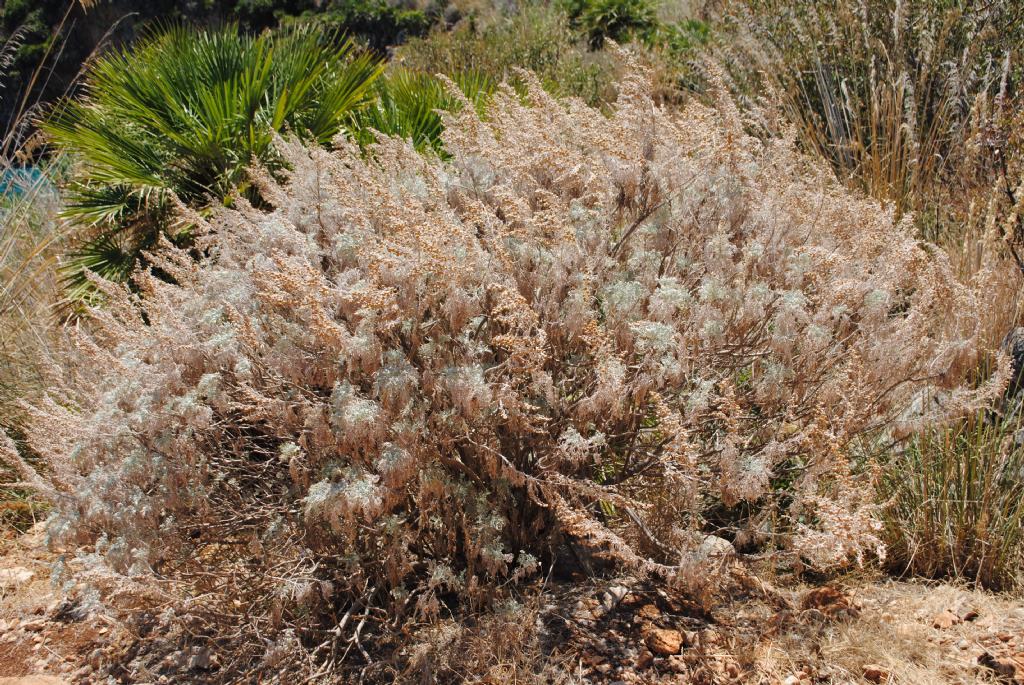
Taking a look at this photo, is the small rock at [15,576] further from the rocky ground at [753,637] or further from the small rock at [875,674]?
the small rock at [875,674]

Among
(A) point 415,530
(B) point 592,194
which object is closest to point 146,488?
(A) point 415,530

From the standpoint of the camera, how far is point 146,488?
2.78 meters

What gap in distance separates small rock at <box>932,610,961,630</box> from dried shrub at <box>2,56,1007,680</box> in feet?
1.76

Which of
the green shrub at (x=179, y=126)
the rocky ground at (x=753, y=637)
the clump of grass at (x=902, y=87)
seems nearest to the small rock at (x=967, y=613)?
the rocky ground at (x=753, y=637)

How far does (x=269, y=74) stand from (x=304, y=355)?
13.4 ft

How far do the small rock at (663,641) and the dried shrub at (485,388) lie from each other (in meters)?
0.24

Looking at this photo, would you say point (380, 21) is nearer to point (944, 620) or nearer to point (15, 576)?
point (15, 576)

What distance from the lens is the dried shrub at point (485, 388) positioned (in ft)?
8.46

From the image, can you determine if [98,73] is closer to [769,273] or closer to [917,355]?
[769,273]

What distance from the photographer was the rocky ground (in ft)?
9.14

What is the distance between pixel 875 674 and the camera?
9.03 feet

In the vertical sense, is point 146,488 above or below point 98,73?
below

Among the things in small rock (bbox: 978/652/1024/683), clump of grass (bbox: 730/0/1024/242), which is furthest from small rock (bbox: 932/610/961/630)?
clump of grass (bbox: 730/0/1024/242)

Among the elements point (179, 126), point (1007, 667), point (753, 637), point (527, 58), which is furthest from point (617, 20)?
point (1007, 667)
